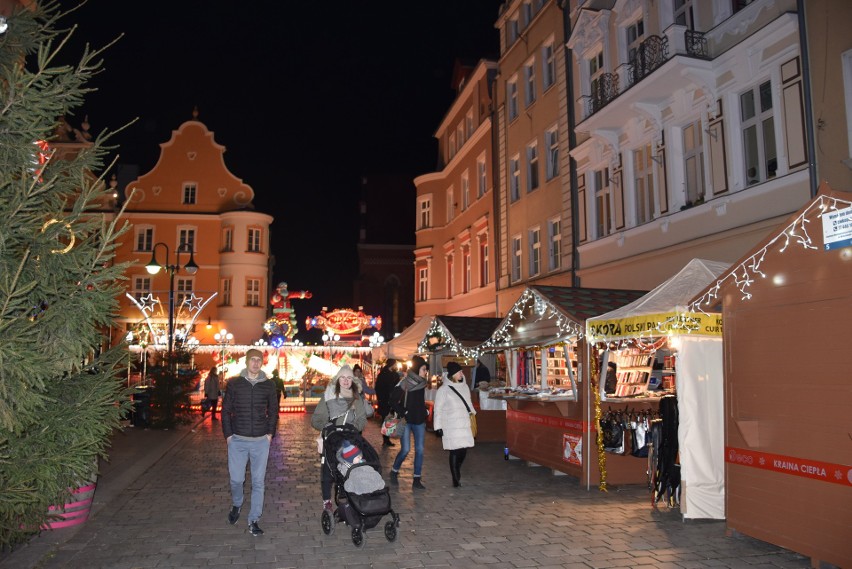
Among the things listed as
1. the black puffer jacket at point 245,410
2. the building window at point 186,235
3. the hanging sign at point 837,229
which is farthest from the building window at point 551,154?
the building window at point 186,235

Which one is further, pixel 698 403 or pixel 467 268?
pixel 467 268

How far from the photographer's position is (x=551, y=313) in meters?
12.3

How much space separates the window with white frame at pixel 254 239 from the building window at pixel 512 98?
25618 millimetres

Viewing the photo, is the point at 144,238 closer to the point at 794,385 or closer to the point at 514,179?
the point at 514,179

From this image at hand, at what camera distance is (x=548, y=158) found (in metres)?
22.1

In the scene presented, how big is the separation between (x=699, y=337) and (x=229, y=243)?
4063cm

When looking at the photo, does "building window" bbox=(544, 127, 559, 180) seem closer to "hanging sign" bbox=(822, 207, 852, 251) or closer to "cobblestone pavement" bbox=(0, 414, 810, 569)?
"cobblestone pavement" bbox=(0, 414, 810, 569)

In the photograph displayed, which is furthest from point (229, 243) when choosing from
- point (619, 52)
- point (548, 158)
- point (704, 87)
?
point (704, 87)

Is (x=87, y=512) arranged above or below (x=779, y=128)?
below

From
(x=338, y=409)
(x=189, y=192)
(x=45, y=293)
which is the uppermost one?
(x=189, y=192)

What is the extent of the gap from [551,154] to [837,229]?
630 inches

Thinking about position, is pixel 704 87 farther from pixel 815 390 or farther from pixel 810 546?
pixel 810 546

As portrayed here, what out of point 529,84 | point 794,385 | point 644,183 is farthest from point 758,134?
point 529,84

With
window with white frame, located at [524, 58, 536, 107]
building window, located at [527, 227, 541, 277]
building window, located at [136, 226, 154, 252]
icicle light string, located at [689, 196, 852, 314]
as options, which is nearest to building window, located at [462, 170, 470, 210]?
window with white frame, located at [524, 58, 536, 107]
